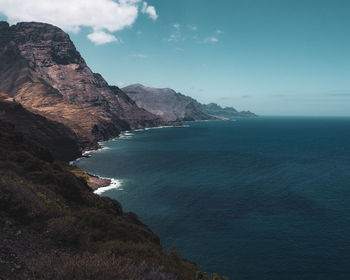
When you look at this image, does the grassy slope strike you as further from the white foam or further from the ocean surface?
the white foam

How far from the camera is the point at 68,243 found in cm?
1636

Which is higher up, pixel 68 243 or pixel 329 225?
pixel 68 243

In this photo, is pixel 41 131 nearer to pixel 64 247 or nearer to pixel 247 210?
pixel 247 210

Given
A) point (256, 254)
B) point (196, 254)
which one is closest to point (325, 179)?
point (256, 254)

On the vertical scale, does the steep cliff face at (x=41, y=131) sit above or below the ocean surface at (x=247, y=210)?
above

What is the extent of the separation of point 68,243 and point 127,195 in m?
69.2

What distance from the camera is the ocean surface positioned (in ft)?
158

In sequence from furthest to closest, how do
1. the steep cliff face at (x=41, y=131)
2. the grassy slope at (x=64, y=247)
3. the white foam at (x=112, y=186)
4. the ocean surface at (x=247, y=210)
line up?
the steep cliff face at (x=41, y=131)
the white foam at (x=112, y=186)
the ocean surface at (x=247, y=210)
the grassy slope at (x=64, y=247)

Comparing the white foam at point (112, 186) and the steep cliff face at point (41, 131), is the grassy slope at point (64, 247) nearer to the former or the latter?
the white foam at point (112, 186)

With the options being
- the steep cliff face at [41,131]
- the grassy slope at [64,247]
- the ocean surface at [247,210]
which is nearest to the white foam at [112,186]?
the ocean surface at [247,210]

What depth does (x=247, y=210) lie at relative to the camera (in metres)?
72.1

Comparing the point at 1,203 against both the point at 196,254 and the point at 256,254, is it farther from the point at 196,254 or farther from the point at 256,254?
the point at 256,254

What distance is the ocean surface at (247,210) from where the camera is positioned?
48188 mm

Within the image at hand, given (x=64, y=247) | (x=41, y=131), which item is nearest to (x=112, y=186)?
(x=41, y=131)
